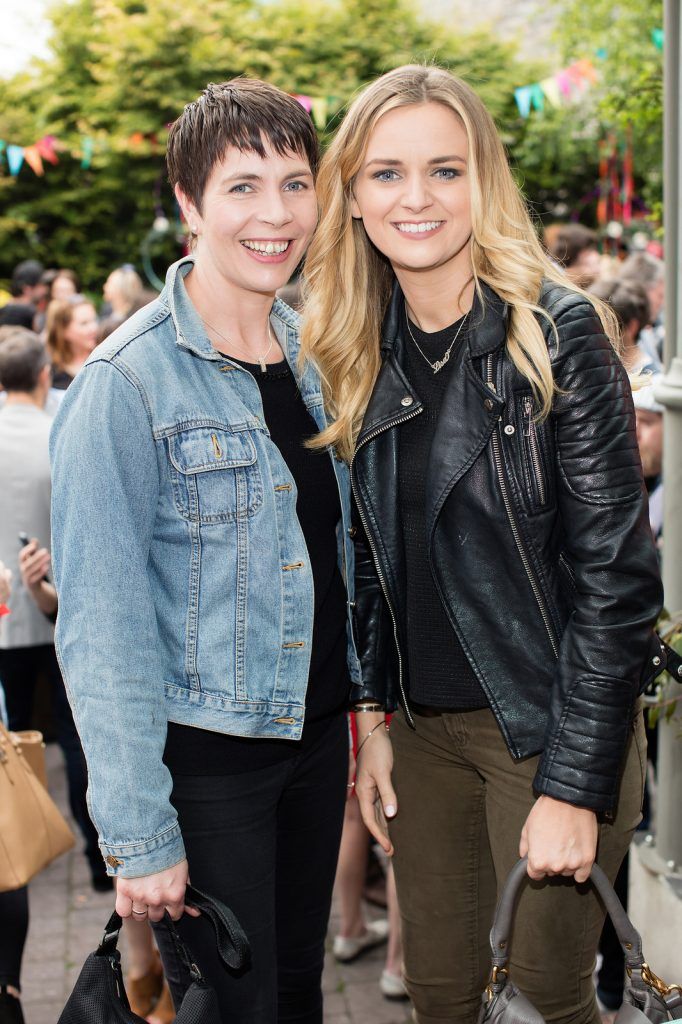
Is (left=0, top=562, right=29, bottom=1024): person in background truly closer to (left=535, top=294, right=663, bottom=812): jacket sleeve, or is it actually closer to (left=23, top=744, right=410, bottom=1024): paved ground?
(left=23, top=744, right=410, bottom=1024): paved ground

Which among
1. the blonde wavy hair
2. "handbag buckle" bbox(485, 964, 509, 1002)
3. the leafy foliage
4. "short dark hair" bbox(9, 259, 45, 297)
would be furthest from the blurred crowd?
the leafy foliage

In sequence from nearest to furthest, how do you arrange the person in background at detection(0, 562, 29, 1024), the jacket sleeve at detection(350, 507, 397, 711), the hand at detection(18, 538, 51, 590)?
the jacket sleeve at detection(350, 507, 397, 711) → the person in background at detection(0, 562, 29, 1024) → the hand at detection(18, 538, 51, 590)

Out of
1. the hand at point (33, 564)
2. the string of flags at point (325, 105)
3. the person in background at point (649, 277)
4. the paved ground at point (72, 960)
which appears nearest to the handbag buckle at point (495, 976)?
the paved ground at point (72, 960)

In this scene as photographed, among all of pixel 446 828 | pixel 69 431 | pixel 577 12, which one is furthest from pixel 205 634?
pixel 577 12

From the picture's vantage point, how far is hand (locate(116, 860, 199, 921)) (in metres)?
1.93

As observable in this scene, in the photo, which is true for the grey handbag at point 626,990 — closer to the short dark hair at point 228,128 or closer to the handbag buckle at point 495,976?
the handbag buckle at point 495,976

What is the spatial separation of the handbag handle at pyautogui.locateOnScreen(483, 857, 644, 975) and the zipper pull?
2.52 feet

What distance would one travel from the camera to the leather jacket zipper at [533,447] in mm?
2037

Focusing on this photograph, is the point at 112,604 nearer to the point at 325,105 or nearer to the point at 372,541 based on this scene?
the point at 372,541

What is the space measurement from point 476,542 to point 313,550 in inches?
13.8

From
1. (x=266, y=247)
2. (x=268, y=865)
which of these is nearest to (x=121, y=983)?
(x=268, y=865)

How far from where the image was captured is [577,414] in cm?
197

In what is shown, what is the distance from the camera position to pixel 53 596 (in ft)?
13.8

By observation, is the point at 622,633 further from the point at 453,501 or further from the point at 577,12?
the point at 577,12
